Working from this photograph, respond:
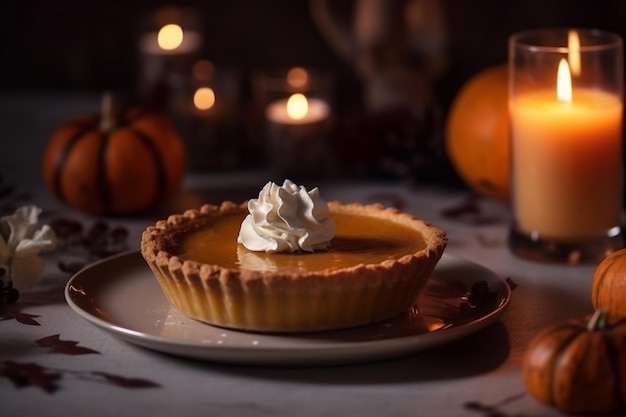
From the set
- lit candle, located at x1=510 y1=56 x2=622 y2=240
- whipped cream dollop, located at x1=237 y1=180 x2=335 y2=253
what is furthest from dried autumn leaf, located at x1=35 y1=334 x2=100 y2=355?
lit candle, located at x1=510 y1=56 x2=622 y2=240

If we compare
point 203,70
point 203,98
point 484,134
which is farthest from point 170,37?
point 484,134

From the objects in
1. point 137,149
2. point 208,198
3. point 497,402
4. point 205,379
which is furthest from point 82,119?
point 497,402

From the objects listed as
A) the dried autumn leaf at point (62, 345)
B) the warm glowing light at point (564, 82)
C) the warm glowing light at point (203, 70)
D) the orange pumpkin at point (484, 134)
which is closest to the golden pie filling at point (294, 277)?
the dried autumn leaf at point (62, 345)

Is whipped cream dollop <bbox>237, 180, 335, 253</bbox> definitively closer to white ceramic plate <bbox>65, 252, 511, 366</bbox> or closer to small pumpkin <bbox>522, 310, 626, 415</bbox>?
white ceramic plate <bbox>65, 252, 511, 366</bbox>

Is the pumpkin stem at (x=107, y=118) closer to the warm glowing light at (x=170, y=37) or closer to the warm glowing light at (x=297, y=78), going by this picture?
the warm glowing light at (x=297, y=78)

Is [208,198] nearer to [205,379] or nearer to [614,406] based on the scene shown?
[205,379]

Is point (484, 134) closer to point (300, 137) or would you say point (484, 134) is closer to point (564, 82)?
point (564, 82)
